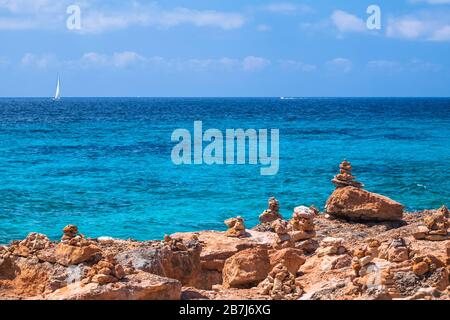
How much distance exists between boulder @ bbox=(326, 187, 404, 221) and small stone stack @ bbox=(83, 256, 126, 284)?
29.6 ft

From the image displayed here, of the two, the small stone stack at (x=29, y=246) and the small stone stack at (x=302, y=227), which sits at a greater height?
the small stone stack at (x=29, y=246)

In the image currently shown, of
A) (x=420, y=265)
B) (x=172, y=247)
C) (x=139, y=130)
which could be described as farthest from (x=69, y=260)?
(x=139, y=130)

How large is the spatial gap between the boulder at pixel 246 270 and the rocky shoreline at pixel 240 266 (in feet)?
0.05

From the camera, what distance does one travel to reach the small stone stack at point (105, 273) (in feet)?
28.5

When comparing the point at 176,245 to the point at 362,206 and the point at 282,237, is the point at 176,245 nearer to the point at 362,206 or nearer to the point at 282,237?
the point at 282,237

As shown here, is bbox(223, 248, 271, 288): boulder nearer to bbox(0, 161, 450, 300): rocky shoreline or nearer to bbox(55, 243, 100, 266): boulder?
bbox(0, 161, 450, 300): rocky shoreline

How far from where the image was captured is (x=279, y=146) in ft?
173

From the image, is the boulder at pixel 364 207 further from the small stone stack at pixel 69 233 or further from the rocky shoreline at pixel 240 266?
the small stone stack at pixel 69 233

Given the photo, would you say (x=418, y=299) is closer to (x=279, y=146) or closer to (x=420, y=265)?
(x=420, y=265)

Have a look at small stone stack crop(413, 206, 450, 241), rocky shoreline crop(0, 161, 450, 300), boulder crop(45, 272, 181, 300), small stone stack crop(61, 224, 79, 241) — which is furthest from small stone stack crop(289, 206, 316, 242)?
boulder crop(45, 272, 181, 300)

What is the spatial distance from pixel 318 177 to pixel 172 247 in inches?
936

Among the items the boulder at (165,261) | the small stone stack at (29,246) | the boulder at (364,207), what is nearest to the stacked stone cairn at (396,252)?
the boulder at (165,261)

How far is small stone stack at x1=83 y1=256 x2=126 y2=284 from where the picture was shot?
870 centimetres
